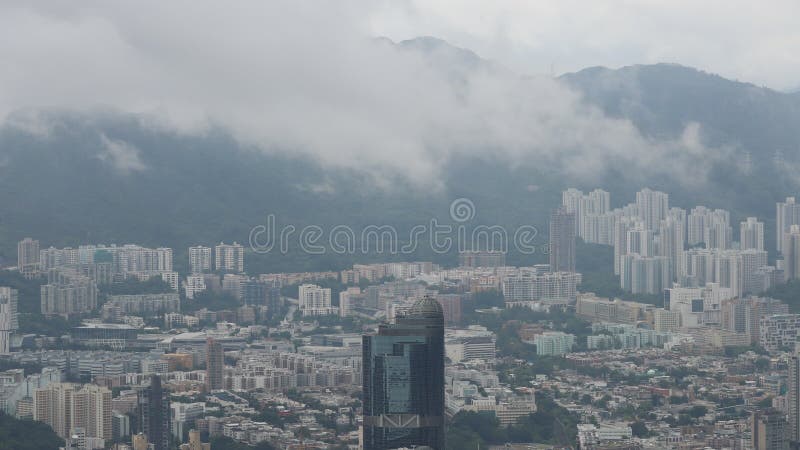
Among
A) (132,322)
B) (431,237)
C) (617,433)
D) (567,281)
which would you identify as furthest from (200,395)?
(431,237)

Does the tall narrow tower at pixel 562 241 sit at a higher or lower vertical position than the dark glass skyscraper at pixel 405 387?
higher

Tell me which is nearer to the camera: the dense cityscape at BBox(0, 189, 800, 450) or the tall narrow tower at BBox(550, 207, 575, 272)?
the dense cityscape at BBox(0, 189, 800, 450)

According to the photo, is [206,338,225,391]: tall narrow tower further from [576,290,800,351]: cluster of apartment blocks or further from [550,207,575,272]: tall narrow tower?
[550,207,575,272]: tall narrow tower

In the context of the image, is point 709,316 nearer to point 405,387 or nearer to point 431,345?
point 431,345

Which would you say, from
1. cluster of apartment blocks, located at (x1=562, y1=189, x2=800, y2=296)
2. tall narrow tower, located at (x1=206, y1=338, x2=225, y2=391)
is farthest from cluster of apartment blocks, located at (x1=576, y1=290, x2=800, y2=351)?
tall narrow tower, located at (x1=206, y1=338, x2=225, y2=391)

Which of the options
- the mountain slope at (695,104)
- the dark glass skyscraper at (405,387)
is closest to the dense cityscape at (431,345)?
the dark glass skyscraper at (405,387)

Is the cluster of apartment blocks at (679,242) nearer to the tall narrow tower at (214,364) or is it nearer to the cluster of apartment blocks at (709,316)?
the cluster of apartment blocks at (709,316)

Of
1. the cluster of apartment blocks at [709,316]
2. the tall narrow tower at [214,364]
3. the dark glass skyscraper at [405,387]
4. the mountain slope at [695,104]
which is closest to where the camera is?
the dark glass skyscraper at [405,387]

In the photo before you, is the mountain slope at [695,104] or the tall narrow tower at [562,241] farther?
the mountain slope at [695,104]
